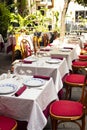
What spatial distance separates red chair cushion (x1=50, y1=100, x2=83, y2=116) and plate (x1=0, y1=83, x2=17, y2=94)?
18.0 inches

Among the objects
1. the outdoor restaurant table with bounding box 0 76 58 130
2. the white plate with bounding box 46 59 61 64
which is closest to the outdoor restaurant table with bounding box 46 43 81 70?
the white plate with bounding box 46 59 61 64

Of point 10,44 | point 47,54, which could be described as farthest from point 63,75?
point 10,44

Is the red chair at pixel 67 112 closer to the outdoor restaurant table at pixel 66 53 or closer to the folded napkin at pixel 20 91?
the folded napkin at pixel 20 91

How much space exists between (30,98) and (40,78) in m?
0.59

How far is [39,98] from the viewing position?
2.34 meters

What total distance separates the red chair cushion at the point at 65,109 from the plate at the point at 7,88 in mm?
457

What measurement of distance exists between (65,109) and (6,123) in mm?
662

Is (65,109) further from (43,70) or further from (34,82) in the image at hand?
(43,70)

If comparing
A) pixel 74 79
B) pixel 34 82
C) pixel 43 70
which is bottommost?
pixel 74 79

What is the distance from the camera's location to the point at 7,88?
244 centimetres

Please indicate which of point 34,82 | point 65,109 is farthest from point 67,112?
point 34,82

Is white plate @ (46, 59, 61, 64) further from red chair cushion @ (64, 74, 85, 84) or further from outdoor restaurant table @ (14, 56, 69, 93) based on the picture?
red chair cushion @ (64, 74, 85, 84)

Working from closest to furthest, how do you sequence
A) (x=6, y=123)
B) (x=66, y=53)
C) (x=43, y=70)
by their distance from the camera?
(x=6, y=123)
(x=43, y=70)
(x=66, y=53)

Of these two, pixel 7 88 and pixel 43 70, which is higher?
pixel 7 88
